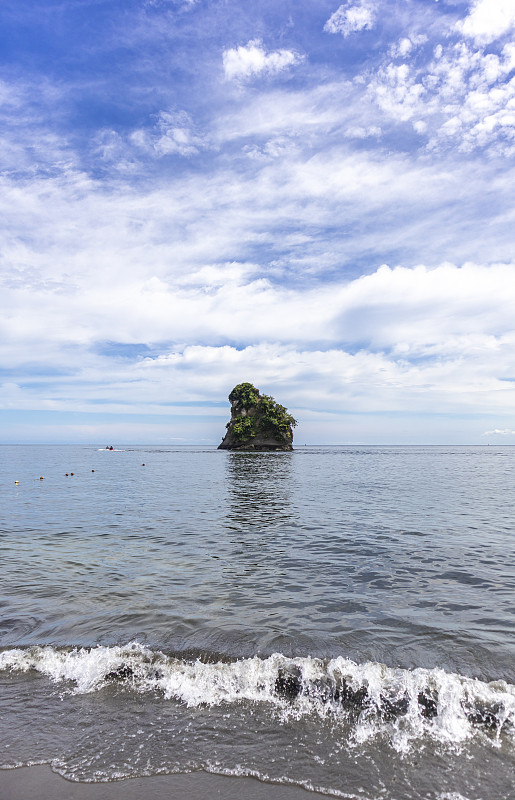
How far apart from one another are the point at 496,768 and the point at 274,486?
121ft

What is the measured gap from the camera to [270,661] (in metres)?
7.37

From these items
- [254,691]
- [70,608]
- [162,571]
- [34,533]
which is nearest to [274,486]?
[34,533]

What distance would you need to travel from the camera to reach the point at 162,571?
13.4 meters

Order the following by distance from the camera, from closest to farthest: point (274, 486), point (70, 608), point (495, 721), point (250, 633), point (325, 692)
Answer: point (495, 721)
point (325, 692)
point (250, 633)
point (70, 608)
point (274, 486)

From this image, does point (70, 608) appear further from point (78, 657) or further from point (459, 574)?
point (459, 574)

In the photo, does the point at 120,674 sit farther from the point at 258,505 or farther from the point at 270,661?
the point at 258,505

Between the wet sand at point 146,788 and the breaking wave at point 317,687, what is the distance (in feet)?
4.45

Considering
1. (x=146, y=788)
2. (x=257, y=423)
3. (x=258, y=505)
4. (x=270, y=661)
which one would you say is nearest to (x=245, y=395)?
(x=257, y=423)

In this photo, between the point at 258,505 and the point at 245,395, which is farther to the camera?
the point at 245,395

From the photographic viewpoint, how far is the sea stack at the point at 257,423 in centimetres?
15812

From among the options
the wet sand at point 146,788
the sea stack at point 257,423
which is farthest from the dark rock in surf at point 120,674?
the sea stack at point 257,423

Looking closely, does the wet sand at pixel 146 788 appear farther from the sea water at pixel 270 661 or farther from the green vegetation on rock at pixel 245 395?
the green vegetation on rock at pixel 245 395

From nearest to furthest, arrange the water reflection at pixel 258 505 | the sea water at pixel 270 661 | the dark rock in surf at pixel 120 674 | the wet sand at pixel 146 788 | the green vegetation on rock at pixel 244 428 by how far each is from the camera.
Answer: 1. the wet sand at pixel 146 788
2. the sea water at pixel 270 661
3. the dark rock in surf at pixel 120 674
4. the water reflection at pixel 258 505
5. the green vegetation on rock at pixel 244 428

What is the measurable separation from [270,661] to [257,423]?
154 meters
